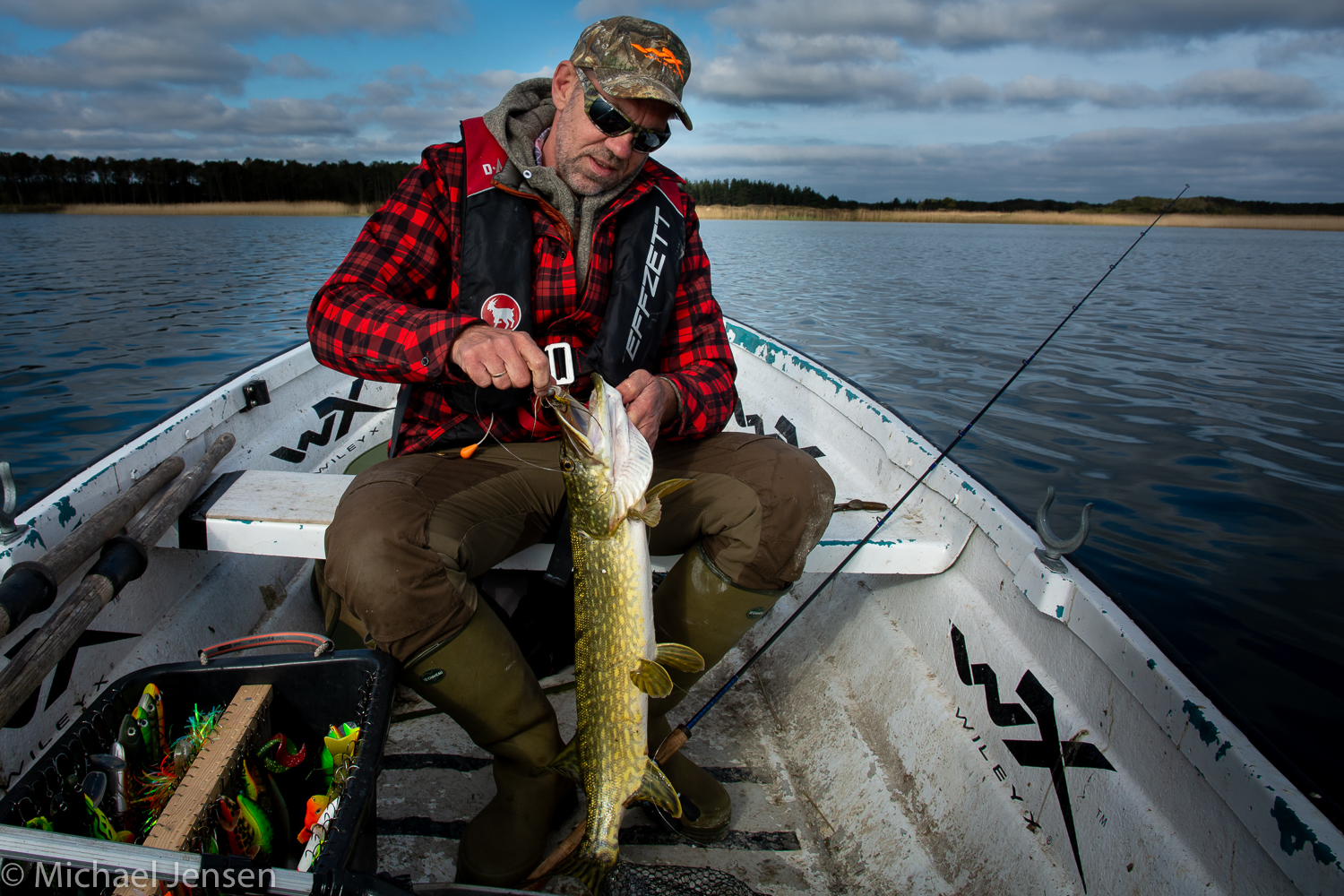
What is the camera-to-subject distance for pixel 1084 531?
1.89 metres

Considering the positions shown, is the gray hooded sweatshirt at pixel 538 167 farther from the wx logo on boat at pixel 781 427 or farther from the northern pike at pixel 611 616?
the wx logo on boat at pixel 781 427

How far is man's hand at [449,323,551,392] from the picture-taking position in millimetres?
1896

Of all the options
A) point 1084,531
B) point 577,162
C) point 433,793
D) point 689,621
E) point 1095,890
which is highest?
point 577,162

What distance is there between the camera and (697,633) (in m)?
2.22

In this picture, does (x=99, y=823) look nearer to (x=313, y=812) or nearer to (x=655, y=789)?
(x=313, y=812)

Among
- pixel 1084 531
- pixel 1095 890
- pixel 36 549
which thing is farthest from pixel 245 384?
pixel 1095 890

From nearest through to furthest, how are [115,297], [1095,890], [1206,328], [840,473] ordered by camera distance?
[1095,890]
[840,473]
[1206,328]
[115,297]

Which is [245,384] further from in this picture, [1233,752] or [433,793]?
[1233,752]

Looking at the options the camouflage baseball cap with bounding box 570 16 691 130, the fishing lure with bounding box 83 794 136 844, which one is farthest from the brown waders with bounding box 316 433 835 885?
the camouflage baseball cap with bounding box 570 16 691 130

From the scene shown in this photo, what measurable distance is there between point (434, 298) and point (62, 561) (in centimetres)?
131

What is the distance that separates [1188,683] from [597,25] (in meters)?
2.49

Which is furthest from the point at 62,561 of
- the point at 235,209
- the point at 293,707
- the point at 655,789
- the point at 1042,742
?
the point at 235,209

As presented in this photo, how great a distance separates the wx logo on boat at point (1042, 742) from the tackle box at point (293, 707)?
1.70 meters

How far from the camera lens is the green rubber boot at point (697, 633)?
219 cm
